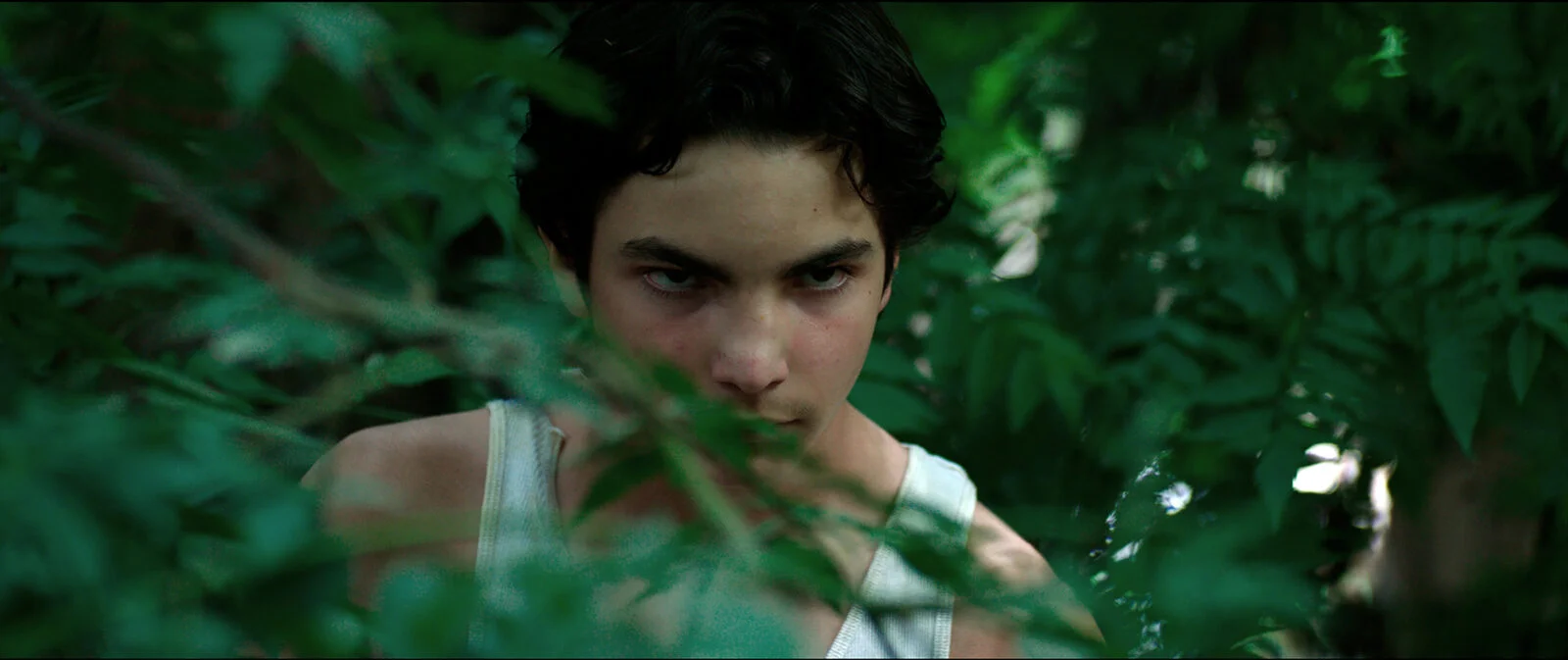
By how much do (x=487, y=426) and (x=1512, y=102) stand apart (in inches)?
50.7

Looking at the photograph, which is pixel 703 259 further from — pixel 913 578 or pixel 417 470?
pixel 417 470

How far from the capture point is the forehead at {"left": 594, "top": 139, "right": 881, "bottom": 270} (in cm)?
104

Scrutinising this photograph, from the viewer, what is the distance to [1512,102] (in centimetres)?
161

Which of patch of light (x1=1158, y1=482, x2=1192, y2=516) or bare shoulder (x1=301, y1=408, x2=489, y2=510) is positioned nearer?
patch of light (x1=1158, y1=482, x2=1192, y2=516)

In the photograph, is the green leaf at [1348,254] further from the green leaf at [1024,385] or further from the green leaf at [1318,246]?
the green leaf at [1024,385]

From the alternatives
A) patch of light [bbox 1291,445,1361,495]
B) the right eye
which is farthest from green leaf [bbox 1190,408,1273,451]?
the right eye

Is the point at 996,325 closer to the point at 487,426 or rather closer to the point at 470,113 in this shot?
the point at 487,426

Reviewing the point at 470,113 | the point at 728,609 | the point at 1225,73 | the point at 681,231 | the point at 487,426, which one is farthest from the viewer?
the point at 1225,73

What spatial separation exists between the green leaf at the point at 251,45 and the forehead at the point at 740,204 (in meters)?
0.60

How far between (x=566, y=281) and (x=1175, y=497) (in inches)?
25.2

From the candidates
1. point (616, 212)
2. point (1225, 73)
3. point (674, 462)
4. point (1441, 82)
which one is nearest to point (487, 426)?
point (616, 212)

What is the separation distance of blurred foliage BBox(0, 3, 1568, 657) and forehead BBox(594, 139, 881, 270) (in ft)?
0.67

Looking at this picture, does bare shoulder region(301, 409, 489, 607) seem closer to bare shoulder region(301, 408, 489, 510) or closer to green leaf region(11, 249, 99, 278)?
bare shoulder region(301, 408, 489, 510)

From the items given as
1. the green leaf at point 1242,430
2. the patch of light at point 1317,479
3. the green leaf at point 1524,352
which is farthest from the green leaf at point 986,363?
the green leaf at point 1524,352
